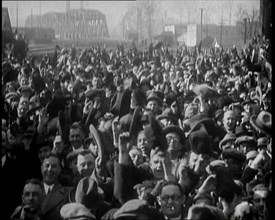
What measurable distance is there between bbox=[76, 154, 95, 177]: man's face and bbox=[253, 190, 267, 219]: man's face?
1.26m

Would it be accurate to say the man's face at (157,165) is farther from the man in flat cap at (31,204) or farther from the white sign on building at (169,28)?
the white sign on building at (169,28)

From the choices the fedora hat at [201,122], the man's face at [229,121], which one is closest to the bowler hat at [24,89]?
the fedora hat at [201,122]

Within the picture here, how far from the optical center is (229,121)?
4.14 m

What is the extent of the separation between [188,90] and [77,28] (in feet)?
3.49

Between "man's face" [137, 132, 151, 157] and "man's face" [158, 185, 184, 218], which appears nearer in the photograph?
"man's face" [158, 185, 184, 218]

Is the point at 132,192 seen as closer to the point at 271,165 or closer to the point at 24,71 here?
the point at 271,165

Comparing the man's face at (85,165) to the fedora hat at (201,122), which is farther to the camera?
the fedora hat at (201,122)

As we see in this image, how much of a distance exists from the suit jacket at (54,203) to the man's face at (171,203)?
73cm

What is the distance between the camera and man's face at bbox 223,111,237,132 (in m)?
4.13

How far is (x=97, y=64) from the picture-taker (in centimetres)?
432

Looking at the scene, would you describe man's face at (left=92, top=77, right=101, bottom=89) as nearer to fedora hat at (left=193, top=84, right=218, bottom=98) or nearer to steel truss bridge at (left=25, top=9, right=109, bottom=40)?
steel truss bridge at (left=25, top=9, right=109, bottom=40)

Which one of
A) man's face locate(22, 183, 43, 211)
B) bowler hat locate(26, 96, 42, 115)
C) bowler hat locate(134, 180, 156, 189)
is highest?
bowler hat locate(26, 96, 42, 115)

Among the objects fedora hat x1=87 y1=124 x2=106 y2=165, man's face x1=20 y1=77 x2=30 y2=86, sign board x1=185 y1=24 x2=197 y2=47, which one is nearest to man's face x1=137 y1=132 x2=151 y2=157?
fedora hat x1=87 y1=124 x2=106 y2=165

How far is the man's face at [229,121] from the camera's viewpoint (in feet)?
13.6
